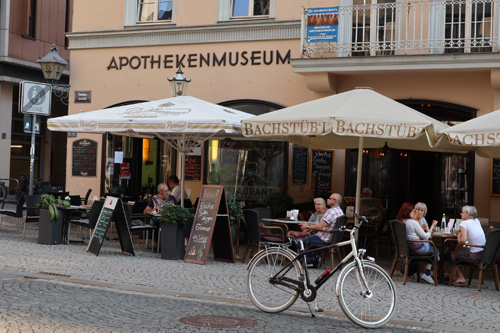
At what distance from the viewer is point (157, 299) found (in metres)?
8.28

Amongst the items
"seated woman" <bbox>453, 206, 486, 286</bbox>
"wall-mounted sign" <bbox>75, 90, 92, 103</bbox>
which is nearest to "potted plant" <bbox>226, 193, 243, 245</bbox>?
"seated woman" <bbox>453, 206, 486, 286</bbox>

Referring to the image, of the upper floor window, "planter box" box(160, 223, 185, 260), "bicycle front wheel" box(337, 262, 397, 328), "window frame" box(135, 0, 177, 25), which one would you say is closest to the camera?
"bicycle front wheel" box(337, 262, 397, 328)

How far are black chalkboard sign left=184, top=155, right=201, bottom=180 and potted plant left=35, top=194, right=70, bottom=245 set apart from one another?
4.21 meters

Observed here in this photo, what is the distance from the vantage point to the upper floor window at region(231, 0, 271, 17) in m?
16.1

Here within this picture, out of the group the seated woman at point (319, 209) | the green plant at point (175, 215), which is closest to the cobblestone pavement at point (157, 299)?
the green plant at point (175, 215)

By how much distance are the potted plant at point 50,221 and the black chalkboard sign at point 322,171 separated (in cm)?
543

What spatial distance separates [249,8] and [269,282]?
9994 millimetres

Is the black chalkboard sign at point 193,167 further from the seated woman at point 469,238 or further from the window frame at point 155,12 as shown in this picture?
the seated woman at point 469,238

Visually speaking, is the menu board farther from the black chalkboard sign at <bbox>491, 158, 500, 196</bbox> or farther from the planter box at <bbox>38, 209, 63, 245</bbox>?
the black chalkboard sign at <bbox>491, 158, 500, 196</bbox>

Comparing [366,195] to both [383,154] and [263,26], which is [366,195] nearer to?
[383,154]

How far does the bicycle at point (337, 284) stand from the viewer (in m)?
7.15

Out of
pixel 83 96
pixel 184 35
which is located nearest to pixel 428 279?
pixel 184 35

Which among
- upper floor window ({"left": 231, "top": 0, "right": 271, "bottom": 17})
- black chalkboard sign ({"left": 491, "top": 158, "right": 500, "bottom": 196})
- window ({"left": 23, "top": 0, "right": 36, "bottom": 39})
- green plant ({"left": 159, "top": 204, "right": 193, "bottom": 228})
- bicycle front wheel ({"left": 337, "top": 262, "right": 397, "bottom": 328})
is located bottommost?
bicycle front wheel ({"left": 337, "top": 262, "right": 397, "bottom": 328})

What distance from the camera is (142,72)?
1727 cm
